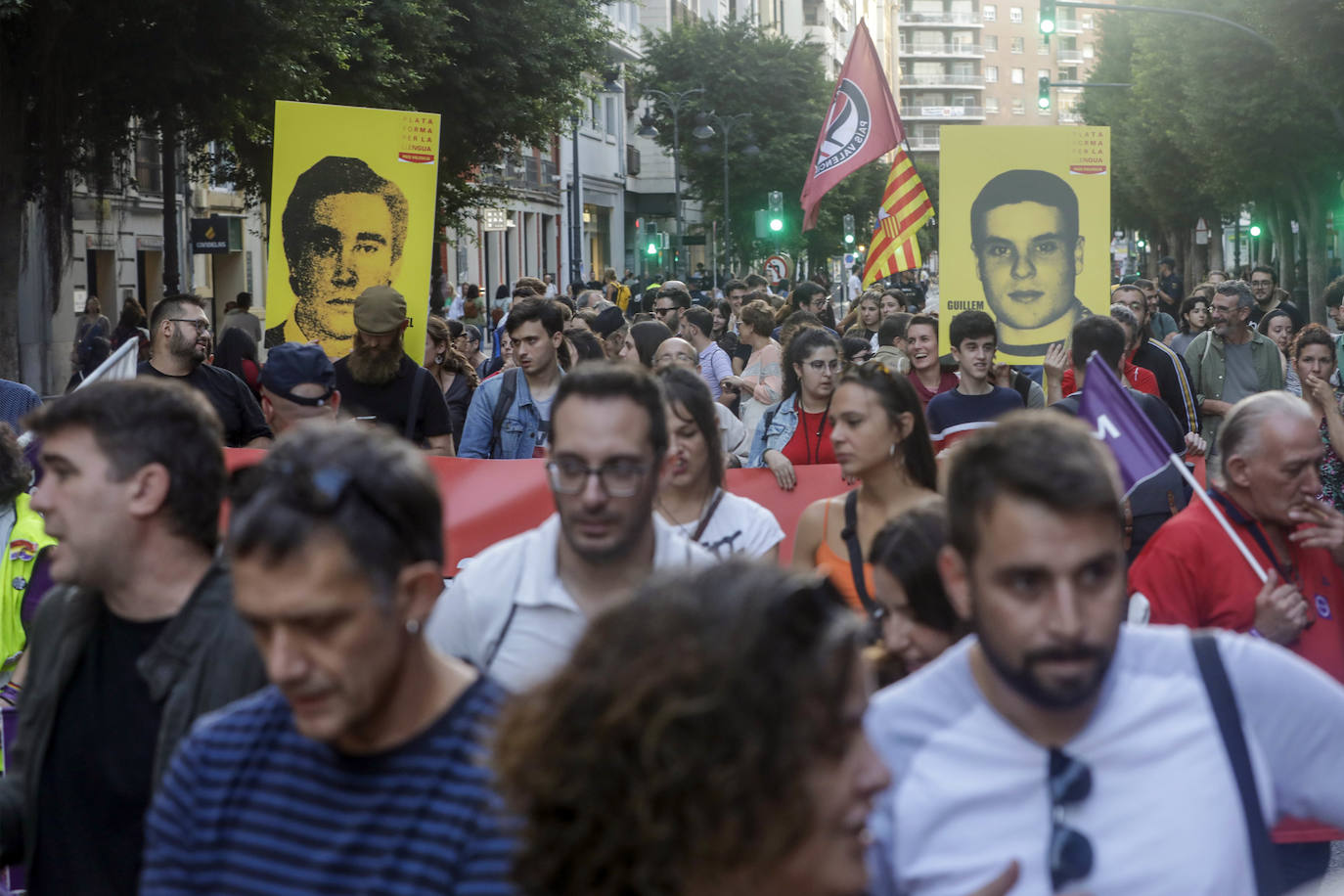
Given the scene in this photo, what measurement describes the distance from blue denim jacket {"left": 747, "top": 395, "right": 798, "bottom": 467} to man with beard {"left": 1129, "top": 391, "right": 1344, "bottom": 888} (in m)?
3.50

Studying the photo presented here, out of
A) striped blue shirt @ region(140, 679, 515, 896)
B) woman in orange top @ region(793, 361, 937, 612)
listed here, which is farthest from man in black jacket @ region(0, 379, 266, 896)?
woman in orange top @ region(793, 361, 937, 612)

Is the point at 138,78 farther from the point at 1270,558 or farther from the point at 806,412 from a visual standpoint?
the point at 1270,558

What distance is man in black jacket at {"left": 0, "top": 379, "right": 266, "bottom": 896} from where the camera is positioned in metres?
3.06

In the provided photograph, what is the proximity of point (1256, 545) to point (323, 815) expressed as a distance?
2881 millimetres

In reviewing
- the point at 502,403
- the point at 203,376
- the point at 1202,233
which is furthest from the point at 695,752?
the point at 1202,233

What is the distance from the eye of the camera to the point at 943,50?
507ft

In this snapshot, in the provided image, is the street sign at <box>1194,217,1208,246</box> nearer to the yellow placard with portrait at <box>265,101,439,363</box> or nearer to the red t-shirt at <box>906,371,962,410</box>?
the red t-shirt at <box>906,371,962,410</box>

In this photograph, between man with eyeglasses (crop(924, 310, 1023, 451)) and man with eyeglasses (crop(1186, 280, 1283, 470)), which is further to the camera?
man with eyeglasses (crop(1186, 280, 1283, 470))

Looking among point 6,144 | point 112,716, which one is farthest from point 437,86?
point 112,716

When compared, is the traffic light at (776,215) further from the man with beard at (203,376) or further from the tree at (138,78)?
the man with beard at (203,376)

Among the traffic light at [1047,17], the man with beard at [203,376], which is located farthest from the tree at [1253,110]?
the man with beard at [203,376]

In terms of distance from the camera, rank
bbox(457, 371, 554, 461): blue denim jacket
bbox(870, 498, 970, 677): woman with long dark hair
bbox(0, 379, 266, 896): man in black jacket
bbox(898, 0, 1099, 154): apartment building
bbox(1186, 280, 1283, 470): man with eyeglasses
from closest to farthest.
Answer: bbox(0, 379, 266, 896): man in black jacket, bbox(870, 498, 970, 677): woman with long dark hair, bbox(457, 371, 554, 461): blue denim jacket, bbox(1186, 280, 1283, 470): man with eyeglasses, bbox(898, 0, 1099, 154): apartment building

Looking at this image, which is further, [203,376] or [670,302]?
[670,302]

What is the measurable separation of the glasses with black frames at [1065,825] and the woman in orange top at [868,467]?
240cm
